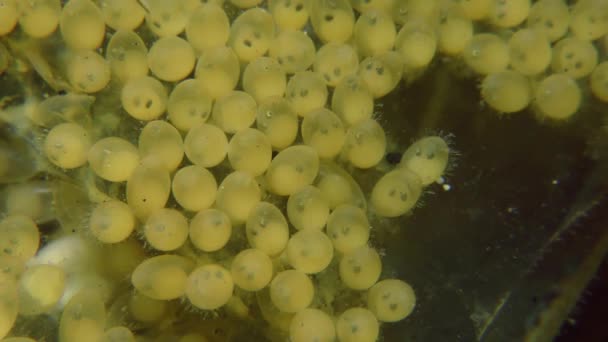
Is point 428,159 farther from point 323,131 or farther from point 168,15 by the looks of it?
point 168,15

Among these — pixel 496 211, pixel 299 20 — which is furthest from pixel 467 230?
pixel 299 20

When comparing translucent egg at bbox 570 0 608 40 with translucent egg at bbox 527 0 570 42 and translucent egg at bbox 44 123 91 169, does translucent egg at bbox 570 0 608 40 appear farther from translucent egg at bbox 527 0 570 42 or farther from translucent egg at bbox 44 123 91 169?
translucent egg at bbox 44 123 91 169

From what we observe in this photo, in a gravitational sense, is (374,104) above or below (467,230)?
above

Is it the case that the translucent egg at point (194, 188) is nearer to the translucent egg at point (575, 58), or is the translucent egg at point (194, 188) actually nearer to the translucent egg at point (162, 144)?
the translucent egg at point (162, 144)

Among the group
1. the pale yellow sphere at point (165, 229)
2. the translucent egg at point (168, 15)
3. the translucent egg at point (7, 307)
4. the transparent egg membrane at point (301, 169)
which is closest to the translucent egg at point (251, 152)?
the transparent egg membrane at point (301, 169)

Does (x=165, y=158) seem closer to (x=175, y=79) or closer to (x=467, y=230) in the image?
(x=175, y=79)

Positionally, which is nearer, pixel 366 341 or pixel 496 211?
pixel 366 341

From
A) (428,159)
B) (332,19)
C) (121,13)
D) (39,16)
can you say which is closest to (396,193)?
(428,159)
